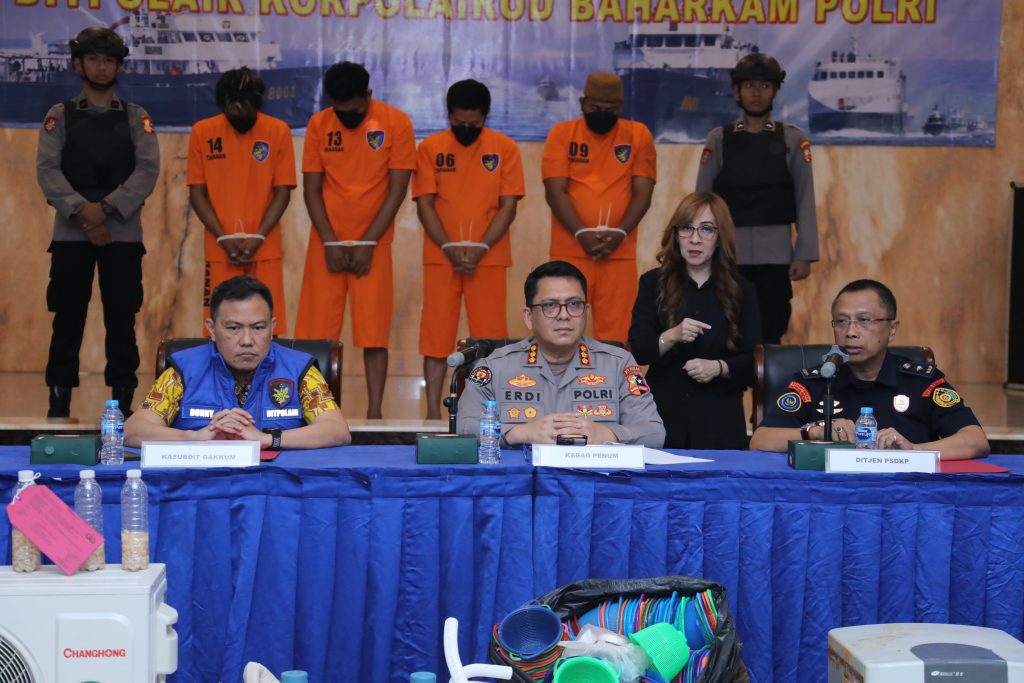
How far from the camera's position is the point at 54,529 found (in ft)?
6.79

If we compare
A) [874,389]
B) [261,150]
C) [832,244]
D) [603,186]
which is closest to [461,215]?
[603,186]

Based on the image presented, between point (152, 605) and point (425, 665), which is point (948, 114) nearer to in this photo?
point (425, 665)

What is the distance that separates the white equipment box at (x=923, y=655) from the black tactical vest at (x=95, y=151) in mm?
4007

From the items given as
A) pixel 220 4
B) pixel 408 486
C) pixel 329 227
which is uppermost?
pixel 220 4

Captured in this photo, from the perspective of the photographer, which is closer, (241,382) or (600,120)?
(241,382)

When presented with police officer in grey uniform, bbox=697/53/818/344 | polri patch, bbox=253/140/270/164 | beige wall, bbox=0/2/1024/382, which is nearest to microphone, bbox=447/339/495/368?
police officer in grey uniform, bbox=697/53/818/344

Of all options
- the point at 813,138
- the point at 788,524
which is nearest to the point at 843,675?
the point at 788,524

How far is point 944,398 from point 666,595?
1.41m

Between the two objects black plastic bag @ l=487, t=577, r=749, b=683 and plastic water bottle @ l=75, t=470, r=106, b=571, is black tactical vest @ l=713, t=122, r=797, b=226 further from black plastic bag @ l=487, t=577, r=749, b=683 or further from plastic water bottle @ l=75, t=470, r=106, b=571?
plastic water bottle @ l=75, t=470, r=106, b=571

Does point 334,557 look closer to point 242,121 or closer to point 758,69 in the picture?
point 758,69

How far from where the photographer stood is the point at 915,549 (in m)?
2.70

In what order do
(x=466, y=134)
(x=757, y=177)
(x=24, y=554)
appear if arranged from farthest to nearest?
(x=466, y=134) < (x=757, y=177) < (x=24, y=554)

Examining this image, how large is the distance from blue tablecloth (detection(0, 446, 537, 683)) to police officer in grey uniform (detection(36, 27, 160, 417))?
2.70m

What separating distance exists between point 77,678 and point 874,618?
5.32 ft
